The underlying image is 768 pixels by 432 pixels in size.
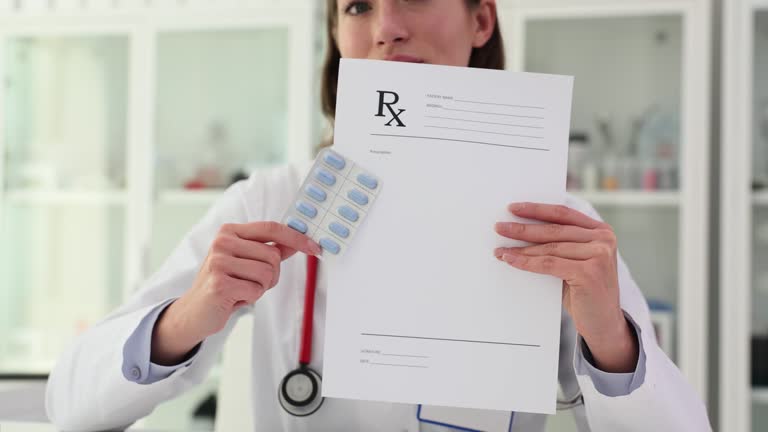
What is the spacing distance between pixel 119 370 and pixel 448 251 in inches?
17.1

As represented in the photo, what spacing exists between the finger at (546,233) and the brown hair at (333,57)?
579mm

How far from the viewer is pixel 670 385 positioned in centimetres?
81

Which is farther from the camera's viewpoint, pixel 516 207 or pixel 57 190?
pixel 57 190

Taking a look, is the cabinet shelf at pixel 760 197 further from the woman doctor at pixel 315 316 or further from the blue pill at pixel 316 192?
the blue pill at pixel 316 192

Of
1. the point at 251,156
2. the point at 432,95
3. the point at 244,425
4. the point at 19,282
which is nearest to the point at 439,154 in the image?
the point at 432,95

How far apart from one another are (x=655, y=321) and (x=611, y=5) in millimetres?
1018

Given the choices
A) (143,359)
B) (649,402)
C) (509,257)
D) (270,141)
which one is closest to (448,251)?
(509,257)

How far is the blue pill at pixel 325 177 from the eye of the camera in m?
0.74

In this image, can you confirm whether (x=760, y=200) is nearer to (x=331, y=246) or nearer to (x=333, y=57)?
(x=333, y=57)

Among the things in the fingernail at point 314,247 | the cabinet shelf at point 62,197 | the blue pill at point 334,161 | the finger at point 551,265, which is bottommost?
the finger at point 551,265

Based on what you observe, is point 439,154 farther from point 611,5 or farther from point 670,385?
point 611,5

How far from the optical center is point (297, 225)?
742 mm

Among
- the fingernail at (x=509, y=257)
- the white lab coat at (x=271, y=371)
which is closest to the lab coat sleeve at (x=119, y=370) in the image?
the white lab coat at (x=271, y=371)

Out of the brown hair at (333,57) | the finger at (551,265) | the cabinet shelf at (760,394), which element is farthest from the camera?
the cabinet shelf at (760,394)
